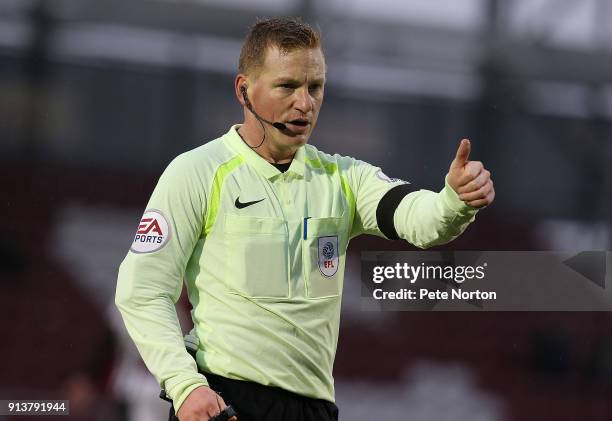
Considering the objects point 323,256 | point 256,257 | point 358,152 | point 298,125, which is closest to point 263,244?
point 256,257

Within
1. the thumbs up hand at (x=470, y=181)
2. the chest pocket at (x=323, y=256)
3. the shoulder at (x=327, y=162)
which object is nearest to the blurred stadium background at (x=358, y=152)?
the shoulder at (x=327, y=162)

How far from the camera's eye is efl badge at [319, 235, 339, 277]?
1.89 meters

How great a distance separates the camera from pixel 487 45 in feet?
10.9

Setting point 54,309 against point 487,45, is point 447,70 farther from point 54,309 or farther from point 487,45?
point 54,309

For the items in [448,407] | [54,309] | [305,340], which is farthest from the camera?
[448,407]

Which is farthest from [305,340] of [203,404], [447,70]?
[447,70]

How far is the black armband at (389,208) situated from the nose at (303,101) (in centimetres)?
22

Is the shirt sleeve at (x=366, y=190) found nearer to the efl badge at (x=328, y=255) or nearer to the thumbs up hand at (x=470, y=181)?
the efl badge at (x=328, y=255)

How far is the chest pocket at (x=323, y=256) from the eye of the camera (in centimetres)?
186

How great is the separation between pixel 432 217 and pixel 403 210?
0.34 feet

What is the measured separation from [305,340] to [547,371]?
1.79 m

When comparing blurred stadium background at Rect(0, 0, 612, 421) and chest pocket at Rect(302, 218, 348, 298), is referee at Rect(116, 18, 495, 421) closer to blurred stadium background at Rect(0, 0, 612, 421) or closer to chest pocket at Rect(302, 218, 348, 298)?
chest pocket at Rect(302, 218, 348, 298)

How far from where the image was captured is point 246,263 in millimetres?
1814

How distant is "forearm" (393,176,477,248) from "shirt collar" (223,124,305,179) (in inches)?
8.2
